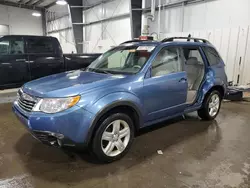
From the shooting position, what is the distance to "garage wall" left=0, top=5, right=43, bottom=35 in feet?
52.8

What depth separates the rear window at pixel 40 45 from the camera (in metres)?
5.48

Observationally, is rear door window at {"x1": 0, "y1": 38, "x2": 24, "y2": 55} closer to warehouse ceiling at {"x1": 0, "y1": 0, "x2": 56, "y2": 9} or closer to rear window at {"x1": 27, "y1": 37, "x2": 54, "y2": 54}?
rear window at {"x1": 27, "y1": 37, "x2": 54, "y2": 54}

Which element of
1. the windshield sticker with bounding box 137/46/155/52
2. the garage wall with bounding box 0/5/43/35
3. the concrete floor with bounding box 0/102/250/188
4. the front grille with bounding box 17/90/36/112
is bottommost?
the concrete floor with bounding box 0/102/250/188

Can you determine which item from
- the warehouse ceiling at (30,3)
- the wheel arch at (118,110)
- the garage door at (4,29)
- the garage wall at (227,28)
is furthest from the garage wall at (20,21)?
the wheel arch at (118,110)

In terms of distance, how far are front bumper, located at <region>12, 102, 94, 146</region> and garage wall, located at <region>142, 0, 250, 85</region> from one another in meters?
6.08

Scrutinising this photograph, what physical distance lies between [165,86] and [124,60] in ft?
2.65

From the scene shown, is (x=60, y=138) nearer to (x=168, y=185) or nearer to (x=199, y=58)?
(x=168, y=185)

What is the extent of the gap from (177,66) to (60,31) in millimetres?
15473

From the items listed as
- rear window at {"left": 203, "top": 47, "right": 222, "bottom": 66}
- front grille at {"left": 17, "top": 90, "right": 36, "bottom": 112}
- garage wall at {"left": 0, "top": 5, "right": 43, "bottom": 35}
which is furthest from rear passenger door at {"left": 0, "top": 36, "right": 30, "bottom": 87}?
garage wall at {"left": 0, "top": 5, "right": 43, "bottom": 35}

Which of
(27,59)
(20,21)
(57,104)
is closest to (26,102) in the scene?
(57,104)

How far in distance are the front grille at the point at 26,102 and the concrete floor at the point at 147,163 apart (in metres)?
0.71

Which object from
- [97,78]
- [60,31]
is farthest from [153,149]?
[60,31]

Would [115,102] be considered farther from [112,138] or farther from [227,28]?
[227,28]

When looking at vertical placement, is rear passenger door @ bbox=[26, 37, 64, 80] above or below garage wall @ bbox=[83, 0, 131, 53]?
below
